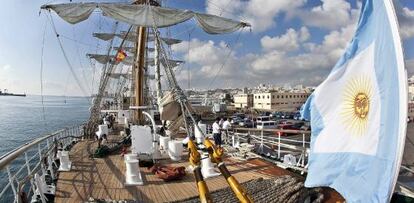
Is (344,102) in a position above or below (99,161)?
above

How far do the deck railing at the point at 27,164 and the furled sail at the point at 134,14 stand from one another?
6.01m

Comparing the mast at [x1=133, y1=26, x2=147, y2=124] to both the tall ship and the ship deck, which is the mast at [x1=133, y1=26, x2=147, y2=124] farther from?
the ship deck

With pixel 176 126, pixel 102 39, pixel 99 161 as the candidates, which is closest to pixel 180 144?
pixel 176 126

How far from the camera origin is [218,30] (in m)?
18.9

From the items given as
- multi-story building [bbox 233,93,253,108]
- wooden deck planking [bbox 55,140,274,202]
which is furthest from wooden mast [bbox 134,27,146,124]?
multi-story building [bbox 233,93,253,108]

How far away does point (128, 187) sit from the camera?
29.5 feet

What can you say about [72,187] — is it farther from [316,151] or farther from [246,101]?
[246,101]

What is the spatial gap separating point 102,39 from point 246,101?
2495 inches

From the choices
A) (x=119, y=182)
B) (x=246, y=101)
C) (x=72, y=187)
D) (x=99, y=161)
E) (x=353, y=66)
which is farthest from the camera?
(x=246, y=101)

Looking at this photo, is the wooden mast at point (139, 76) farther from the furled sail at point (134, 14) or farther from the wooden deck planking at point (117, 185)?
the wooden deck planking at point (117, 185)

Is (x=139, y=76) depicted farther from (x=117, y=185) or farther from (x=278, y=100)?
(x=278, y=100)

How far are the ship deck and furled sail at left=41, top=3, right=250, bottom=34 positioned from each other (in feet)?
23.5

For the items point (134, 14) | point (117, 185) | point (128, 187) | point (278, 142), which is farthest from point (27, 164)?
point (134, 14)

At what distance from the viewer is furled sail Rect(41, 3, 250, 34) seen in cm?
1587
